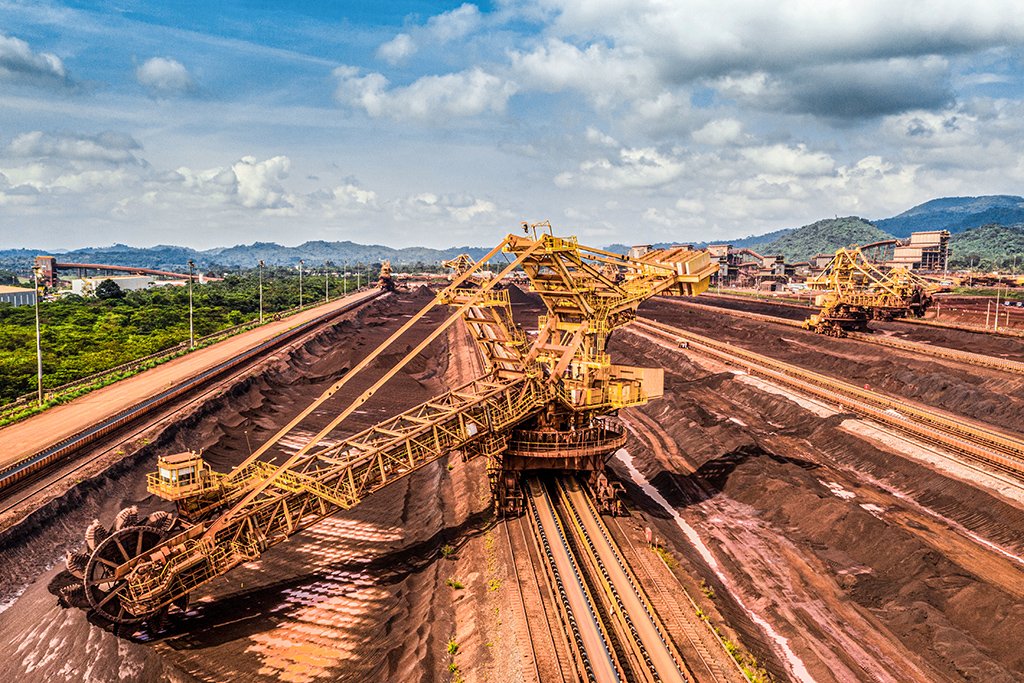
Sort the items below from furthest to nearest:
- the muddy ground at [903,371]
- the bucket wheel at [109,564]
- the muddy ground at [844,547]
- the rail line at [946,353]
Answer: the rail line at [946,353] → the muddy ground at [903,371] → the muddy ground at [844,547] → the bucket wheel at [109,564]

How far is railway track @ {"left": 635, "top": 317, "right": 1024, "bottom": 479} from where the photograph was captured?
4119cm

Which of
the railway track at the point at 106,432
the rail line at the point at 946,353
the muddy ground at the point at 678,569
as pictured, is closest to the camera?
the muddy ground at the point at 678,569

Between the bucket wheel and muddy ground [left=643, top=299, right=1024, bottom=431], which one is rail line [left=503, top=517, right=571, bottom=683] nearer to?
the bucket wheel

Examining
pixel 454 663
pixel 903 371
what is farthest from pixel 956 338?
pixel 454 663

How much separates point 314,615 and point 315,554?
228 inches

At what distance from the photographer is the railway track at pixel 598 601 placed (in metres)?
20.0

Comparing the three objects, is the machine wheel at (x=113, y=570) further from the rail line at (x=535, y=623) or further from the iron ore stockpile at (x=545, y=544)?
the rail line at (x=535, y=623)

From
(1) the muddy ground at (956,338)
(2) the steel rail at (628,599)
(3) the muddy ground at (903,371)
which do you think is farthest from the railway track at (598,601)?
(1) the muddy ground at (956,338)

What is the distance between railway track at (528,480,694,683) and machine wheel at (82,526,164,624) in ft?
49.5

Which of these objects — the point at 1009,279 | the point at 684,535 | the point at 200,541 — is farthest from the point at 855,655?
the point at 1009,279

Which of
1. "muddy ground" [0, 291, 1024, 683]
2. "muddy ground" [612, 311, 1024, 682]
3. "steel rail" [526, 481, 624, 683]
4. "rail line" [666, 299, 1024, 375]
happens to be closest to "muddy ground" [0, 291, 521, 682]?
"muddy ground" [0, 291, 1024, 683]

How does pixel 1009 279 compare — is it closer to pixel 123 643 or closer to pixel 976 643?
pixel 976 643

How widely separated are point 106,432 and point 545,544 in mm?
30756

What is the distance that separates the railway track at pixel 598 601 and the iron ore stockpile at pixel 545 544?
111 mm
